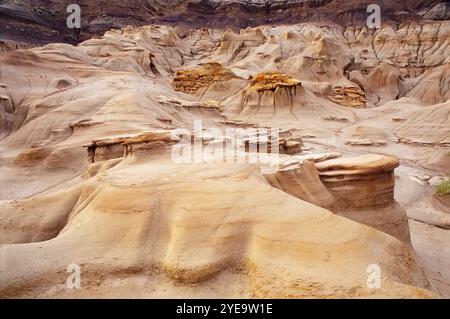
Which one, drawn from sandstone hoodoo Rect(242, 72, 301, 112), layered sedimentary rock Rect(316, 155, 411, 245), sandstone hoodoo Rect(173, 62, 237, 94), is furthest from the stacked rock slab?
sandstone hoodoo Rect(173, 62, 237, 94)

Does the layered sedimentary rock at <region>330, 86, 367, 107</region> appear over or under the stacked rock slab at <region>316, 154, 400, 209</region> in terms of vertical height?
over

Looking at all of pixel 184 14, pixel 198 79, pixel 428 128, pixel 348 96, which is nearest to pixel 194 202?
pixel 428 128

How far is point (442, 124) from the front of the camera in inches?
559

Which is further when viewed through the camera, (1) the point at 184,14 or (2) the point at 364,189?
(1) the point at 184,14

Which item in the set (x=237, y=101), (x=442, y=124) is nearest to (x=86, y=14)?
(x=237, y=101)

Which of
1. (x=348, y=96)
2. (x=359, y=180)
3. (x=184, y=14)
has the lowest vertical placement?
(x=359, y=180)

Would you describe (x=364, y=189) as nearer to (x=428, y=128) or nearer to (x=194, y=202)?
(x=194, y=202)

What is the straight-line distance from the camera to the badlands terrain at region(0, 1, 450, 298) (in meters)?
3.38

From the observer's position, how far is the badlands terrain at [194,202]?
11.1ft

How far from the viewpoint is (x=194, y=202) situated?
13.4 feet

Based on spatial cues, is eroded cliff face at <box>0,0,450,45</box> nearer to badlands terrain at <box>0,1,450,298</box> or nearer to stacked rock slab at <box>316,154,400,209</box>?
badlands terrain at <box>0,1,450,298</box>

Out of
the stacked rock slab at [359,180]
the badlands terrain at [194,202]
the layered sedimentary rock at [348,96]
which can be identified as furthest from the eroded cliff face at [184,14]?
the stacked rock slab at [359,180]

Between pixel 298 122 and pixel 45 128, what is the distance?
11.1 metres

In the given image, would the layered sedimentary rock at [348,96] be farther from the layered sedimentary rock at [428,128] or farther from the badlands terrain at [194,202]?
the layered sedimentary rock at [428,128]
